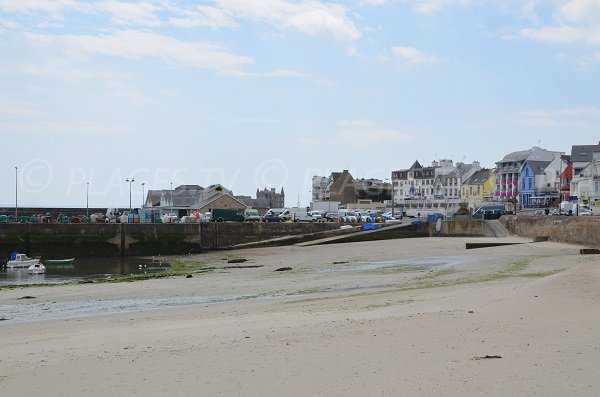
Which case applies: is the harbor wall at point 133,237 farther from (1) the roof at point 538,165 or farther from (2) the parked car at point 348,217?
(1) the roof at point 538,165

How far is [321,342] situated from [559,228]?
3526 centimetres

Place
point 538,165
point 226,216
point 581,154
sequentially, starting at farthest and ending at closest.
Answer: point 538,165, point 581,154, point 226,216

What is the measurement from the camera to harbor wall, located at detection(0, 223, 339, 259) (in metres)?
50.2

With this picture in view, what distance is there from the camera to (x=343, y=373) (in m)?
8.63

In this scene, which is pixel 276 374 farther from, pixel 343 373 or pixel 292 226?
pixel 292 226

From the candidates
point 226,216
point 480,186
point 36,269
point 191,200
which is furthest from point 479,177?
point 36,269

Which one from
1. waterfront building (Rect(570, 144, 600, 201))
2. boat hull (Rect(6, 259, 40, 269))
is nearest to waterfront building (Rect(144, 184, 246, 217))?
boat hull (Rect(6, 259, 40, 269))

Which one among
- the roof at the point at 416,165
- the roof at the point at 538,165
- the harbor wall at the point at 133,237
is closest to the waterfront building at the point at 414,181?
the roof at the point at 416,165

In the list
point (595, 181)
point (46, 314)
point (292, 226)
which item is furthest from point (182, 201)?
point (46, 314)

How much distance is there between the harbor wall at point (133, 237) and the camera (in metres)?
50.2

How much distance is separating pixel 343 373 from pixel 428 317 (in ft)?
14.3

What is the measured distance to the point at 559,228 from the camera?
4209cm

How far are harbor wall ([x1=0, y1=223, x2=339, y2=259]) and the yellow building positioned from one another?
63.9m

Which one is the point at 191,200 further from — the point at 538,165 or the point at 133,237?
the point at 538,165
